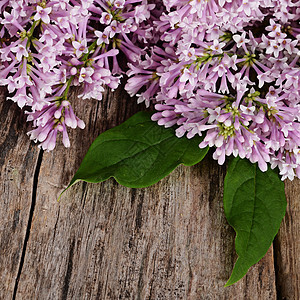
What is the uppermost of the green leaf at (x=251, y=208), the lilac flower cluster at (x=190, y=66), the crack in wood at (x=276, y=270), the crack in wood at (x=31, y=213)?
the lilac flower cluster at (x=190, y=66)

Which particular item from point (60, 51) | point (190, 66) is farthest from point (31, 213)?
point (190, 66)

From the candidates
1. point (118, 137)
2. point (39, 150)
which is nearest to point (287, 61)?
A: point (118, 137)

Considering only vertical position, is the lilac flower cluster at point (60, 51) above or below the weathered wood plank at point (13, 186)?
above

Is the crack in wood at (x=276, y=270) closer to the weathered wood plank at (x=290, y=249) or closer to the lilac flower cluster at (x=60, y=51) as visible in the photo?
the weathered wood plank at (x=290, y=249)

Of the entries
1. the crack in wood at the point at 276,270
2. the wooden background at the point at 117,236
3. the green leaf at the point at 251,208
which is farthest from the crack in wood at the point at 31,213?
the crack in wood at the point at 276,270

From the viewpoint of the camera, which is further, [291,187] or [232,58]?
[291,187]

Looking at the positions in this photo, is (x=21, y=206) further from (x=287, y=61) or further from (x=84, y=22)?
(x=287, y=61)

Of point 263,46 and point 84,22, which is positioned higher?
point 84,22
